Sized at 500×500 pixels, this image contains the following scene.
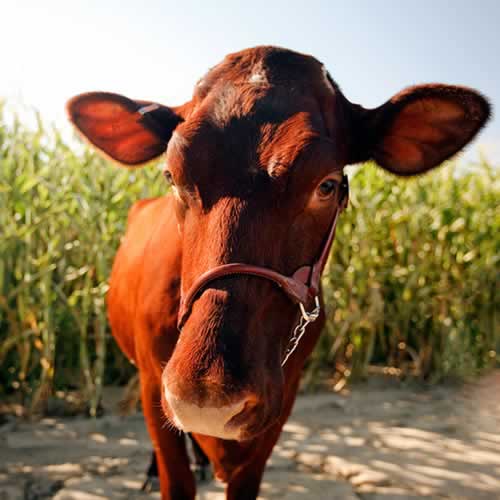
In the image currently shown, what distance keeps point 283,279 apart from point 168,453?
115 centimetres

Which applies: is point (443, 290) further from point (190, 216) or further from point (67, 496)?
point (190, 216)

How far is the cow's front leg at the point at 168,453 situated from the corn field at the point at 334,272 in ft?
5.56

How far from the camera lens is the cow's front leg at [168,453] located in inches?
90.9

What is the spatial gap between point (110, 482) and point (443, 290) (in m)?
3.15

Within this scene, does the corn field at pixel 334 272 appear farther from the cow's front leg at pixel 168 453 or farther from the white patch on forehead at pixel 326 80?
the white patch on forehead at pixel 326 80

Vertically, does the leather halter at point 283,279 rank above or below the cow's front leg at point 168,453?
above

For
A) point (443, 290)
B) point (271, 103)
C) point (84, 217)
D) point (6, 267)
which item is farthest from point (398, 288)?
point (271, 103)

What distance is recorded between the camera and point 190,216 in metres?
1.67

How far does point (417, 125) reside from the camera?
211cm

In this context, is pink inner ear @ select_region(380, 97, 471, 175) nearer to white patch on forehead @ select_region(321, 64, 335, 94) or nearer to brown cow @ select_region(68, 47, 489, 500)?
brown cow @ select_region(68, 47, 489, 500)

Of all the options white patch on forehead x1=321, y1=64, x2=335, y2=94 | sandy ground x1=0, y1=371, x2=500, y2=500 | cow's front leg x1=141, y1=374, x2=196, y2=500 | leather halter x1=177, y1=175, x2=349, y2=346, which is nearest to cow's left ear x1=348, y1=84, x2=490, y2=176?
white patch on forehead x1=321, y1=64, x2=335, y2=94

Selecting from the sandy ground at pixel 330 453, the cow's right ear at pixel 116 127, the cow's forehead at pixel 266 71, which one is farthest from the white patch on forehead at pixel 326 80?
the sandy ground at pixel 330 453

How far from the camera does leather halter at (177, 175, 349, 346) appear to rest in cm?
145

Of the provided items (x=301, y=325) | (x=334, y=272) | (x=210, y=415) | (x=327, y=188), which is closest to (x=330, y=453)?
(x=334, y=272)
